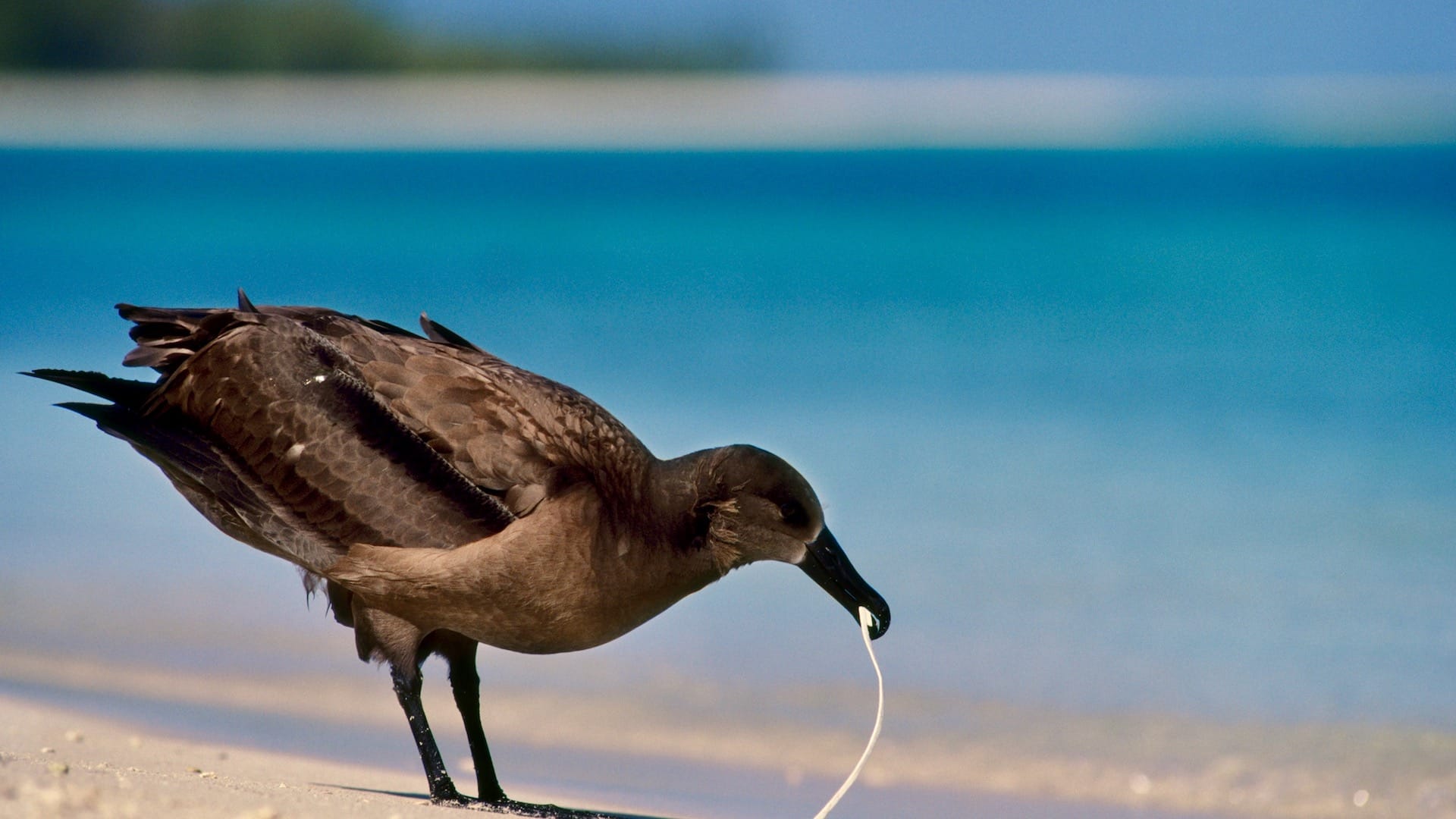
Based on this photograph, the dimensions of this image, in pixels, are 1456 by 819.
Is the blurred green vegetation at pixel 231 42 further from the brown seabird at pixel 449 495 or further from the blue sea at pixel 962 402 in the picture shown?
the brown seabird at pixel 449 495

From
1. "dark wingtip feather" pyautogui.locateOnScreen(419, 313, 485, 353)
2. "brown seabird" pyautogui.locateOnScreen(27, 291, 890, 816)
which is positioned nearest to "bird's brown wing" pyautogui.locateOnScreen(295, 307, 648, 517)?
"brown seabird" pyautogui.locateOnScreen(27, 291, 890, 816)

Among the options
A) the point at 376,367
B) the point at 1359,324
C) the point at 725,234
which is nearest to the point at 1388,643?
the point at 376,367

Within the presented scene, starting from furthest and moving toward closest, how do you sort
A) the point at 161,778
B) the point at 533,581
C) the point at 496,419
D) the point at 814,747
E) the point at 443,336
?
the point at 814,747 < the point at 443,336 < the point at 496,419 < the point at 533,581 < the point at 161,778

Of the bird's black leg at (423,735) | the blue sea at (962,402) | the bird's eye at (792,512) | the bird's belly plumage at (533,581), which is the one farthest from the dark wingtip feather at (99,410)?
the blue sea at (962,402)

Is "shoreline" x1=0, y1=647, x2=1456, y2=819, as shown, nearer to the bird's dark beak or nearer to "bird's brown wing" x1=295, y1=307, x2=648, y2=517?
the bird's dark beak

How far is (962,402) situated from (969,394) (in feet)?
1.19

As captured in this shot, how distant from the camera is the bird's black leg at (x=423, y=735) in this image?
4277 millimetres

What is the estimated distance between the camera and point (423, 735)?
4312 mm

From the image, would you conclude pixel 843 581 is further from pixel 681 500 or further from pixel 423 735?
pixel 423 735

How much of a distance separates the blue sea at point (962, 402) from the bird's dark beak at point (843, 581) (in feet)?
6.34

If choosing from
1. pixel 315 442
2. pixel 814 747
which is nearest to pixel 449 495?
pixel 315 442

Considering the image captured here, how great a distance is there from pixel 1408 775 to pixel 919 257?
19641mm

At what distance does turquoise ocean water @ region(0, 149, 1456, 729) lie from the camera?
6789 millimetres

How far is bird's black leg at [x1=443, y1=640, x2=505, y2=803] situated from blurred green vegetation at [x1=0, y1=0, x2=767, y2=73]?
58152 millimetres
